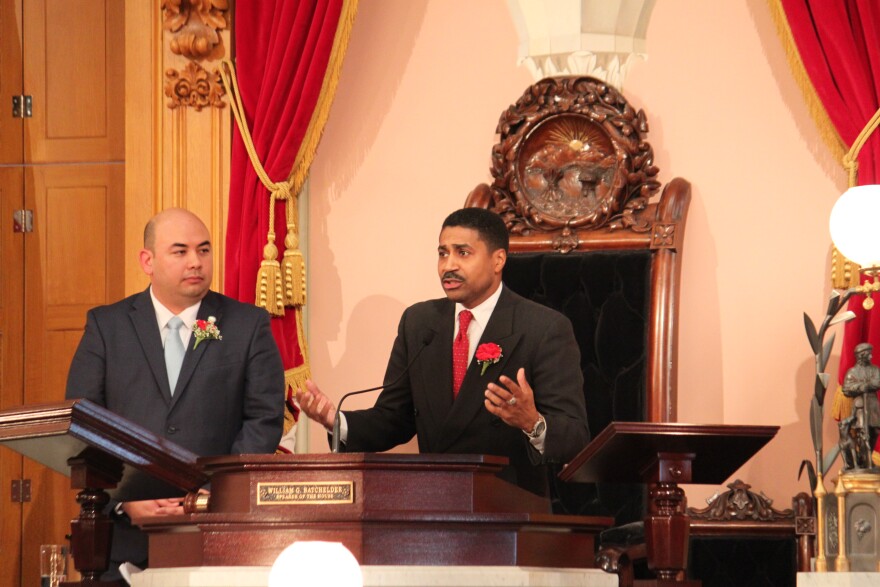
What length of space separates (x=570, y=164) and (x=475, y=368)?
4.27 ft

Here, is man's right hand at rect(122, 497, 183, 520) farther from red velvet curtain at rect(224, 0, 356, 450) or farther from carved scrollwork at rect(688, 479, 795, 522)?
carved scrollwork at rect(688, 479, 795, 522)

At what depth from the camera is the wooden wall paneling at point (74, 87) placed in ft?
19.3

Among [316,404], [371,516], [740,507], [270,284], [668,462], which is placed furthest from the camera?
[270,284]

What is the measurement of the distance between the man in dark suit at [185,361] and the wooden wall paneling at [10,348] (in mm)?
Answer: 1578

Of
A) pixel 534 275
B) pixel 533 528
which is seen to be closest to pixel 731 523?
pixel 534 275

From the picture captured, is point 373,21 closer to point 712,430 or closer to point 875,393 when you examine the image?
point 875,393

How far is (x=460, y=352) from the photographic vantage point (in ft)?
14.0

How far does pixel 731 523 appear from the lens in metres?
4.84

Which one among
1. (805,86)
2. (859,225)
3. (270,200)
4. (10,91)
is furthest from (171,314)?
(805,86)

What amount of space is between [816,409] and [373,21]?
2346 millimetres

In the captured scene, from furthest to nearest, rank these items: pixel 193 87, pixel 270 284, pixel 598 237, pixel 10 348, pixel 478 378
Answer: pixel 10 348 → pixel 193 87 → pixel 270 284 → pixel 598 237 → pixel 478 378

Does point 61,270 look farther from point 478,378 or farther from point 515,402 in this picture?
point 515,402

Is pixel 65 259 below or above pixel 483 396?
above

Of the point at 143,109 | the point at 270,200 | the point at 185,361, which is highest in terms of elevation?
the point at 143,109
